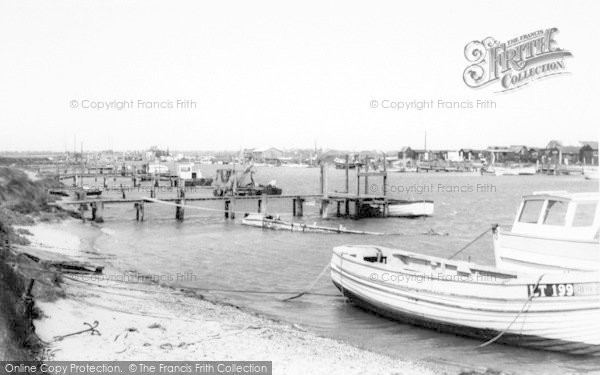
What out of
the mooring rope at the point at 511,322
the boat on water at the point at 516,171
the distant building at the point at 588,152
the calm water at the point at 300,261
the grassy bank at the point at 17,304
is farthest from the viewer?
the boat on water at the point at 516,171

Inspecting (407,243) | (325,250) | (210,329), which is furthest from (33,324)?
(407,243)

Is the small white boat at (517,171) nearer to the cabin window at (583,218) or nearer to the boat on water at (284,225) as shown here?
the boat on water at (284,225)

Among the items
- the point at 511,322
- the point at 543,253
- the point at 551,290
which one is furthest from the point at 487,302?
the point at 543,253

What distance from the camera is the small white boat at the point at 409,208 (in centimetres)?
5331

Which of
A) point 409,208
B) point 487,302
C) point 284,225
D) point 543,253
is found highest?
point 543,253

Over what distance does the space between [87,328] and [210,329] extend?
2874mm

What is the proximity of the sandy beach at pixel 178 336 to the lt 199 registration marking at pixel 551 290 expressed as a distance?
3605mm

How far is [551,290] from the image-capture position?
45.6 feet

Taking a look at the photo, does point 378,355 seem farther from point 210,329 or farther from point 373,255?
point 373,255

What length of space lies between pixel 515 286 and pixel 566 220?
151 inches

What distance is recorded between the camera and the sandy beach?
11766 millimetres

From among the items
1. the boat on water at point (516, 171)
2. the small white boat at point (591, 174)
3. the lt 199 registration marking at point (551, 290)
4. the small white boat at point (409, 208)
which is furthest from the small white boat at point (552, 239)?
the boat on water at point (516, 171)

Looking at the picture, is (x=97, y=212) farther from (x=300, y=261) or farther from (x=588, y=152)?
(x=588, y=152)

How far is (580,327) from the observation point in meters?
13.8
